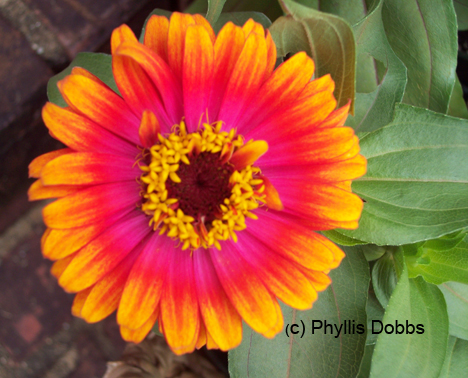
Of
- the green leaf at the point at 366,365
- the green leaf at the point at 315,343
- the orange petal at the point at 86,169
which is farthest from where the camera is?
the green leaf at the point at 366,365

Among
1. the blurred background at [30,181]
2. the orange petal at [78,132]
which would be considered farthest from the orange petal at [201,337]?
the blurred background at [30,181]

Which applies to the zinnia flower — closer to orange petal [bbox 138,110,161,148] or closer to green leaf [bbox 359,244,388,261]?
orange petal [bbox 138,110,161,148]

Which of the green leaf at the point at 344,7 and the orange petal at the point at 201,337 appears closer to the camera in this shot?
the orange petal at the point at 201,337

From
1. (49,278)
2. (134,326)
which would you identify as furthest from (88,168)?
(49,278)

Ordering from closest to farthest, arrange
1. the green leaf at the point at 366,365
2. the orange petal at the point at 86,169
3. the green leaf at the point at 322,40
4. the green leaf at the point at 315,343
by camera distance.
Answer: the orange petal at the point at 86,169
the green leaf at the point at 322,40
the green leaf at the point at 315,343
the green leaf at the point at 366,365

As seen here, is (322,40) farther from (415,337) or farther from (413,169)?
(415,337)

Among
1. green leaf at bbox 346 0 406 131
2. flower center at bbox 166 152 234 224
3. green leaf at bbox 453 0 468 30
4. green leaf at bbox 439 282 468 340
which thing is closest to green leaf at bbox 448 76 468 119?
green leaf at bbox 453 0 468 30

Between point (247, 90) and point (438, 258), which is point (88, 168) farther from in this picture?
point (438, 258)

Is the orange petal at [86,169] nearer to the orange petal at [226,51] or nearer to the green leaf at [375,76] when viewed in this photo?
the orange petal at [226,51]
